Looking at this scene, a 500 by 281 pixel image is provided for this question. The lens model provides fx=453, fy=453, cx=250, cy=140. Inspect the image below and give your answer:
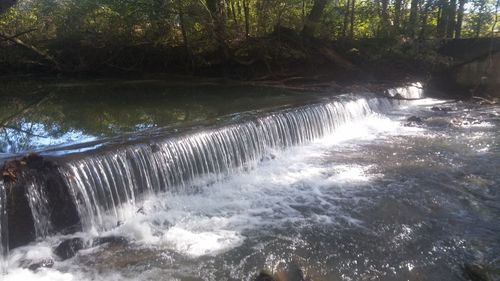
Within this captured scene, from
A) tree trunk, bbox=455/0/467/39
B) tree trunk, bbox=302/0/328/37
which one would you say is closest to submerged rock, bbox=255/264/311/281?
tree trunk, bbox=302/0/328/37

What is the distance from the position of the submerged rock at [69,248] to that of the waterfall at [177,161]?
0.38 meters

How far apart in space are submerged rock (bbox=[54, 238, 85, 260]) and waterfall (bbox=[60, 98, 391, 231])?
14.9 inches

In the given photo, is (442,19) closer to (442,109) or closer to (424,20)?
(424,20)

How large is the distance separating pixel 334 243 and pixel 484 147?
6263mm

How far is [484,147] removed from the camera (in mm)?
10484

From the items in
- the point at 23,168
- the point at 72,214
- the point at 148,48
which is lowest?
the point at 72,214

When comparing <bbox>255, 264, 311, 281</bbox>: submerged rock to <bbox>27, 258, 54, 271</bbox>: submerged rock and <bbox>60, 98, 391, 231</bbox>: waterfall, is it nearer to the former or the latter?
<bbox>27, 258, 54, 271</bbox>: submerged rock

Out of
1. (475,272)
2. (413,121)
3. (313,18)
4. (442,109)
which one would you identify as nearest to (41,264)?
(475,272)

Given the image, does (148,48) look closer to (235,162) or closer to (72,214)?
(235,162)

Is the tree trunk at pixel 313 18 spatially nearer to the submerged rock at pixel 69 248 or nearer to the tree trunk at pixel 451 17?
the tree trunk at pixel 451 17

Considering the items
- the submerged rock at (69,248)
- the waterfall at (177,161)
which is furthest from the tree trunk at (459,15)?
the submerged rock at (69,248)

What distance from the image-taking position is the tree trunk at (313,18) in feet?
55.7

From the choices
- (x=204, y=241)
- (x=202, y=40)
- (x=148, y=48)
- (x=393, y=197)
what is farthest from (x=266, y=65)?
(x=204, y=241)

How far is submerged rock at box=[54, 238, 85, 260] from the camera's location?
572 cm
